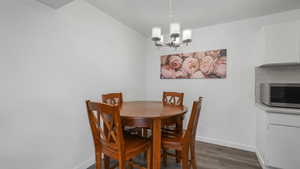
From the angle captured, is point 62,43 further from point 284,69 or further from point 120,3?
point 284,69

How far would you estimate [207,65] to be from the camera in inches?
108

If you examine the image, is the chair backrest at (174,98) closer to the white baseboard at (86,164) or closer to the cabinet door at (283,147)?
the cabinet door at (283,147)

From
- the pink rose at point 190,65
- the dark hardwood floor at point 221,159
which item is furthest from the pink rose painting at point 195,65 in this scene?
the dark hardwood floor at point 221,159

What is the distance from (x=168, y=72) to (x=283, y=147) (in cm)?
223

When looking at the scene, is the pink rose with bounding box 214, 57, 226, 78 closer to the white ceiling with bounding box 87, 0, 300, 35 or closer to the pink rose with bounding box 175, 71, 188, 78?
the pink rose with bounding box 175, 71, 188, 78

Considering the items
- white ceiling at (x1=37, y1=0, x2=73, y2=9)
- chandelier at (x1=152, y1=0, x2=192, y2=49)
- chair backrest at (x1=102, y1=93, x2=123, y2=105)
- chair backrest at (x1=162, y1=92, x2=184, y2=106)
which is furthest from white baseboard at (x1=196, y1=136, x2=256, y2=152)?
white ceiling at (x1=37, y1=0, x2=73, y2=9)

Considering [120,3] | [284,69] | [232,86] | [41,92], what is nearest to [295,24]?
[284,69]

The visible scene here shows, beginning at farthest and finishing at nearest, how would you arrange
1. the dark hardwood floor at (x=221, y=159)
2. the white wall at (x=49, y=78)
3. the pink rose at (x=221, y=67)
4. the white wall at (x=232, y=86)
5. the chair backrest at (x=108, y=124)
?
the pink rose at (x=221, y=67)
the white wall at (x=232, y=86)
the dark hardwood floor at (x=221, y=159)
the white wall at (x=49, y=78)
the chair backrest at (x=108, y=124)

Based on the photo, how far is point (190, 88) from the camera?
2949 millimetres

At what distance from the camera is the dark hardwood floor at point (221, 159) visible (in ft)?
6.36

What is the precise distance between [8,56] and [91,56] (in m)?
0.91

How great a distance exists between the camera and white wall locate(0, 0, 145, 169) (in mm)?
1250

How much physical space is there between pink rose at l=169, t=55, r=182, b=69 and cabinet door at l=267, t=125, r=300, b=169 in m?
1.89

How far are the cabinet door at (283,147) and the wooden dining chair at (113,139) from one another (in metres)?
1.63
